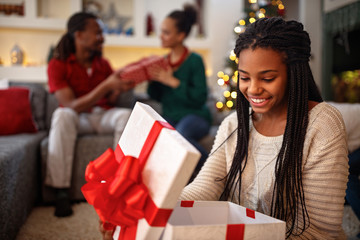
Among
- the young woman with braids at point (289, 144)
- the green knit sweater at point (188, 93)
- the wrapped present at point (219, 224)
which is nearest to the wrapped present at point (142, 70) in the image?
the green knit sweater at point (188, 93)

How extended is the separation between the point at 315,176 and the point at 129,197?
1.46ft

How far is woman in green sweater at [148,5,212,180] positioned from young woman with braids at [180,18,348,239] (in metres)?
1.20

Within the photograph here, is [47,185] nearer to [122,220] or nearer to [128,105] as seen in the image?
[128,105]

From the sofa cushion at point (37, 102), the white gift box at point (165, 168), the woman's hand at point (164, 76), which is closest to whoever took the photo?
the white gift box at point (165, 168)

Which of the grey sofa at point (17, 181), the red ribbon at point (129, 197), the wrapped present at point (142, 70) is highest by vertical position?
the wrapped present at point (142, 70)

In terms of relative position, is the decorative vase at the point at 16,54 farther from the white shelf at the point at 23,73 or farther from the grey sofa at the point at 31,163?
the grey sofa at the point at 31,163

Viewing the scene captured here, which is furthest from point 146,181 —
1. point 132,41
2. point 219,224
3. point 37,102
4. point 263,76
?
point 132,41

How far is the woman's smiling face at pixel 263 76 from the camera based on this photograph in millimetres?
761

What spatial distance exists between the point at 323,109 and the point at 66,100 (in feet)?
5.71

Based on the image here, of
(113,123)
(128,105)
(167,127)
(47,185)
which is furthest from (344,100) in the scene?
(167,127)

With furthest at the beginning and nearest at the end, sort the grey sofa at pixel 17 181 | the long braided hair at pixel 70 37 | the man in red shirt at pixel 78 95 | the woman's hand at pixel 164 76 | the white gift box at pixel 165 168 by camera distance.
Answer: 1. the long braided hair at pixel 70 37
2. the woman's hand at pixel 164 76
3. the man in red shirt at pixel 78 95
4. the grey sofa at pixel 17 181
5. the white gift box at pixel 165 168

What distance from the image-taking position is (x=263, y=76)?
77 cm

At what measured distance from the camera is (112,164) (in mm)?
624

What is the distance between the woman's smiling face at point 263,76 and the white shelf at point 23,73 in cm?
370
